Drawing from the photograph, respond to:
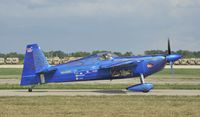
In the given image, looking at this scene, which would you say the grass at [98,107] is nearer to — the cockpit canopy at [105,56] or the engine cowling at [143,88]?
the engine cowling at [143,88]

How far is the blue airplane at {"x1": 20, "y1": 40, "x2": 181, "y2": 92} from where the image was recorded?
25.4m

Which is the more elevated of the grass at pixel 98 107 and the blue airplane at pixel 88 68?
the blue airplane at pixel 88 68

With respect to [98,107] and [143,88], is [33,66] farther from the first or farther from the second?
[98,107]

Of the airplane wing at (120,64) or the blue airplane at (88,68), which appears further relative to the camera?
the blue airplane at (88,68)

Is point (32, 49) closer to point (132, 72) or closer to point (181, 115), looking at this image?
point (132, 72)

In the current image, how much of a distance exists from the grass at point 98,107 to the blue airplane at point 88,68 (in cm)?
541

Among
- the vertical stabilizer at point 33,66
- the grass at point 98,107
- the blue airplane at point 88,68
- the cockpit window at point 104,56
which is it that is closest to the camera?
the grass at point 98,107

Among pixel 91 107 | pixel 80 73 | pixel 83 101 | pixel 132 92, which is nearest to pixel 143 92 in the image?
pixel 132 92

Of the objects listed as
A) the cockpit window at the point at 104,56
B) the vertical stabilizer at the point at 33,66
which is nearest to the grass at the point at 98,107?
the vertical stabilizer at the point at 33,66

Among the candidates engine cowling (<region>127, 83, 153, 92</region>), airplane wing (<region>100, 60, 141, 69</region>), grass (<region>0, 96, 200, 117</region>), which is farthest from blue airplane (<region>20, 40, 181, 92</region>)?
grass (<region>0, 96, 200, 117</region>)

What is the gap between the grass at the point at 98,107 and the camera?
14633 millimetres

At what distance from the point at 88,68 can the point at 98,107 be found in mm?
9059

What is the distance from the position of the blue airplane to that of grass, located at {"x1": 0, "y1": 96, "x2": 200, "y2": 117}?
5413 millimetres

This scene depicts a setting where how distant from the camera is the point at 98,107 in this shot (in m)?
16.5
